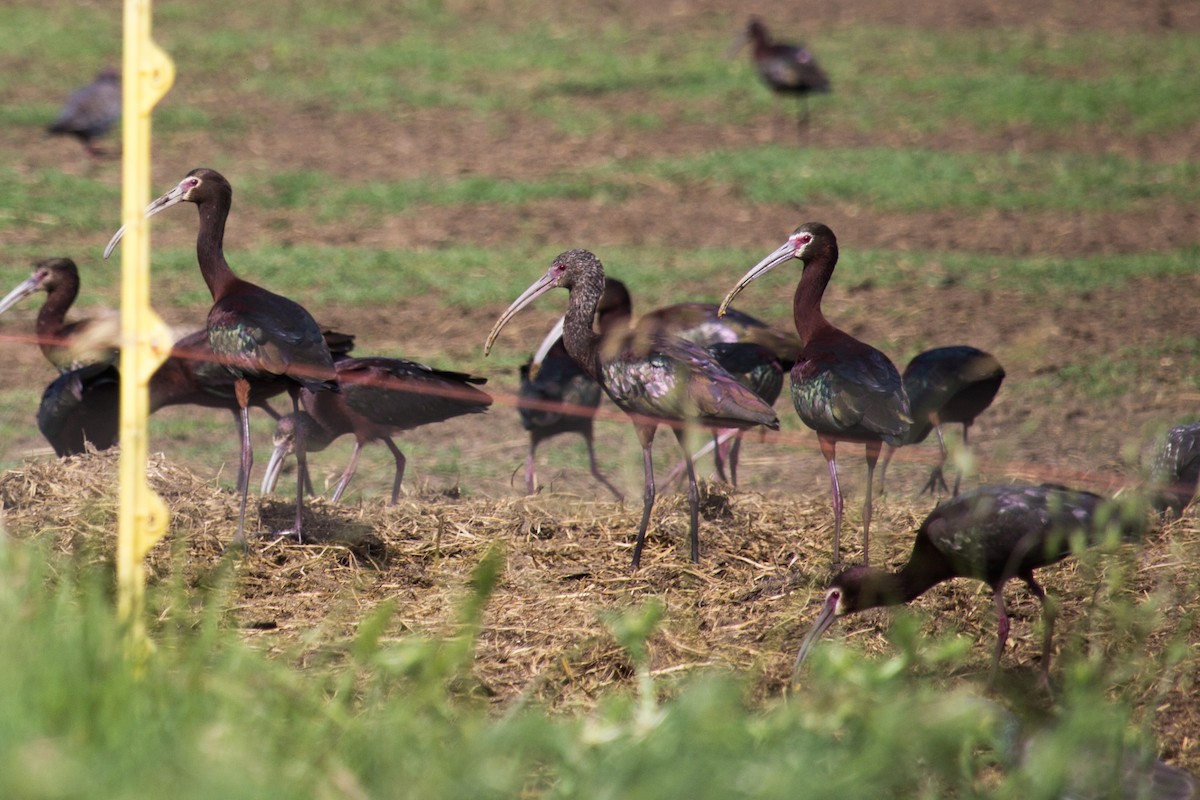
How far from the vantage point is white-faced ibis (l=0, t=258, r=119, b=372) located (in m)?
8.35

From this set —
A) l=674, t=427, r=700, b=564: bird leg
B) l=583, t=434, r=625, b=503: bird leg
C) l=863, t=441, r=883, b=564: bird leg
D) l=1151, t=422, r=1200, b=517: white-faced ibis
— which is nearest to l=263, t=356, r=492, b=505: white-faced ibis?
l=583, t=434, r=625, b=503: bird leg

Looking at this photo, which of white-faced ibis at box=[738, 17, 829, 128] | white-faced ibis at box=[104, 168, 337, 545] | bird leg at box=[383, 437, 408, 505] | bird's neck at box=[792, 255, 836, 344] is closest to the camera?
white-faced ibis at box=[104, 168, 337, 545]

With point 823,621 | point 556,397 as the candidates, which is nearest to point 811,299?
point 556,397

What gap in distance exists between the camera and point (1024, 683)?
16.5 ft

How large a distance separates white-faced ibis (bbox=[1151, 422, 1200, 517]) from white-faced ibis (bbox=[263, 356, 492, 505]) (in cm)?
296

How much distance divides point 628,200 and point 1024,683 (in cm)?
928

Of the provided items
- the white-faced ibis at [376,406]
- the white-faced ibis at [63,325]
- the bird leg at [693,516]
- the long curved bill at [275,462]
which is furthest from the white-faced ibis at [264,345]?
the white-faced ibis at [63,325]

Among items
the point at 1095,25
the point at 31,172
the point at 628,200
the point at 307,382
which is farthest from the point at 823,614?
the point at 1095,25

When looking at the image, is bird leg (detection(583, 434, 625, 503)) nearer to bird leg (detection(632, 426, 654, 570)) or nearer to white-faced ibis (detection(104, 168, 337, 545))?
bird leg (detection(632, 426, 654, 570))

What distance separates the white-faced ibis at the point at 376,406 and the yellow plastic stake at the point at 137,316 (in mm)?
2536

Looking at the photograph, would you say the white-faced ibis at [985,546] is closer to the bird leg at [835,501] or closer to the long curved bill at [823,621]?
the long curved bill at [823,621]

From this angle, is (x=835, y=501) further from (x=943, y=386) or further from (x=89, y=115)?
(x=89, y=115)

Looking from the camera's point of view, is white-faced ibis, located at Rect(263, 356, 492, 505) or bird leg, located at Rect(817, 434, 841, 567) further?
white-faced ibis, located at Rect(263, 356, 492, 505)

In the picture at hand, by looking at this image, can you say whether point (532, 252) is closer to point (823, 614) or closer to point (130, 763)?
point (823, 614)
